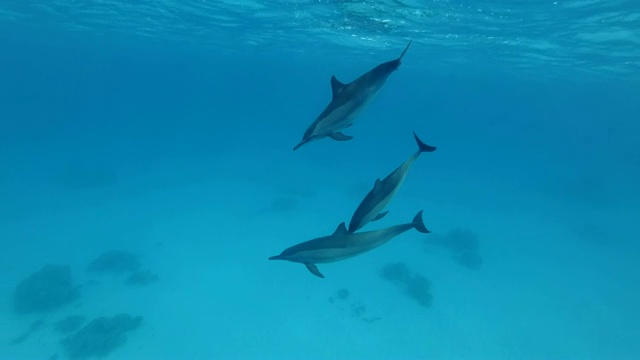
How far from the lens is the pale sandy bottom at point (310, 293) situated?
1531 cm

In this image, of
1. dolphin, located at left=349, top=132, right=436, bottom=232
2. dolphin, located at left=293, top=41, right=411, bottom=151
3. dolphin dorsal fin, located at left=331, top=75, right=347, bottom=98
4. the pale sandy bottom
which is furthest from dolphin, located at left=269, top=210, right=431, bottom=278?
the pale sandy bottom

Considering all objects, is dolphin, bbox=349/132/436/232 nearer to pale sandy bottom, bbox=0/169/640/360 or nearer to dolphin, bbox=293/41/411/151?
dolphin, bbox=293/41/411/151

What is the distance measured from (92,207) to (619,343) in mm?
35671

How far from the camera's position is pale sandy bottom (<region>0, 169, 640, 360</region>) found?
15.3m

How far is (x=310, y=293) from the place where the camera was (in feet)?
60.1

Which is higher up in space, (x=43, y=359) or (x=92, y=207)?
(x=43, y=359)

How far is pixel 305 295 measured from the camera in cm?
1817

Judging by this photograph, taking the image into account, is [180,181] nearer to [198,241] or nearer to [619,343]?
[198,241]

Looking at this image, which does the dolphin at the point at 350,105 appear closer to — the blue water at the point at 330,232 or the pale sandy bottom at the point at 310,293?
the blue water at the point at 330,232

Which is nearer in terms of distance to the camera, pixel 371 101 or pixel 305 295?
pixel 371 101

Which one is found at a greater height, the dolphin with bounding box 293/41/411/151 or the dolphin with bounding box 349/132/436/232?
the dolphin with bounding box 293/41/411/151

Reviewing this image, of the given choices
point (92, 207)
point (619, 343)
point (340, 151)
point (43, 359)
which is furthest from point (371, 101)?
point (340, 151)

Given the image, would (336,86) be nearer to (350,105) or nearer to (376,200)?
(350,105)

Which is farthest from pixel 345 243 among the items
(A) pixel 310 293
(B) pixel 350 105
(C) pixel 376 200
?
(A) pixel 310 293
